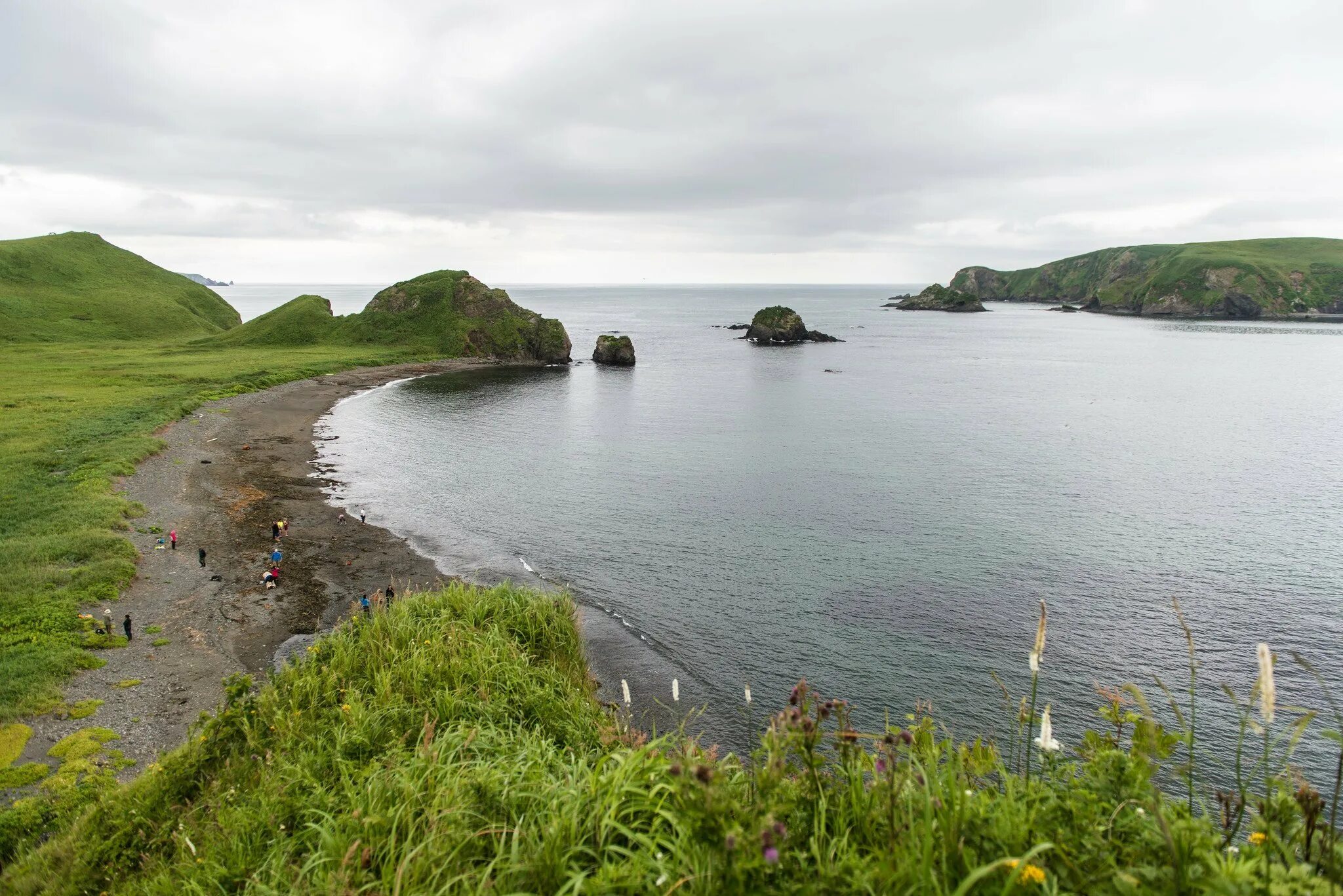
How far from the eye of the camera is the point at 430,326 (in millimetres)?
151125

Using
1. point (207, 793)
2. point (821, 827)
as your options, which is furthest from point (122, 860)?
point (821, 827)

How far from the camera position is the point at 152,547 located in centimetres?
3906

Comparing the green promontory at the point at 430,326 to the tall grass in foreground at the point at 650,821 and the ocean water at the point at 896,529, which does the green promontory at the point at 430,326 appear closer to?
the ocean water at the point at 896,529

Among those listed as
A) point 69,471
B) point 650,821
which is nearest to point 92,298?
point 69,471

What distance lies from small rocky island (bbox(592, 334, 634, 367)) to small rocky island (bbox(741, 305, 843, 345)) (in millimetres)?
48788

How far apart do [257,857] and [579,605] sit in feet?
86.7

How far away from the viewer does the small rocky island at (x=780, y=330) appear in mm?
179875

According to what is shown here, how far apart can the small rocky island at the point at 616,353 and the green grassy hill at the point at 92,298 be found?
91.3 meters

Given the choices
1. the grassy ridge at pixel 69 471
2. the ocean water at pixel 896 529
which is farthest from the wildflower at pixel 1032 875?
the grassy ridge at pixel 69 471

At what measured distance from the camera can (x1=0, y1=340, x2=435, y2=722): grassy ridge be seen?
26.4 meters

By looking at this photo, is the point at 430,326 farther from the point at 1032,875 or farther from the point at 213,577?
the point at 1032,875

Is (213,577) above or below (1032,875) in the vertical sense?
below

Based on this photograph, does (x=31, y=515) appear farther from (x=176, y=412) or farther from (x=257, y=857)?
(x=257, y=857)

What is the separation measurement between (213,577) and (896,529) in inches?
1534
